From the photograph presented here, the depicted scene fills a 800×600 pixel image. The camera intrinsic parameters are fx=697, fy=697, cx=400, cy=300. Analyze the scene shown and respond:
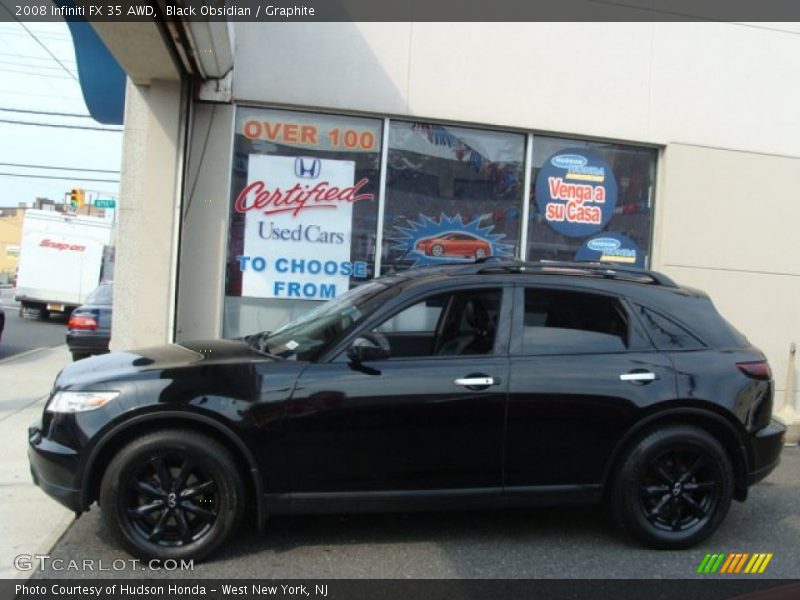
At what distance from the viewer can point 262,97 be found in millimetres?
7496

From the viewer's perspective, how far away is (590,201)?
28.2ft

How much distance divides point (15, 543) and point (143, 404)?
4.38 feet

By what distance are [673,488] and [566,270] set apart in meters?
1.54

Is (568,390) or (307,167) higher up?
(307,167)

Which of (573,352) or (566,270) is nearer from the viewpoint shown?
(573,352)

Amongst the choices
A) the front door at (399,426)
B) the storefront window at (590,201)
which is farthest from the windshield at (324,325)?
the storefront window at (590,201)

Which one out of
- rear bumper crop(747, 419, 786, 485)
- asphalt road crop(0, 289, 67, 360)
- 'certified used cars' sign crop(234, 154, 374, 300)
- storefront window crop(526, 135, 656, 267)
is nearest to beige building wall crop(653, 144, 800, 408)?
storefront window crop(526, 135, 656, 267)

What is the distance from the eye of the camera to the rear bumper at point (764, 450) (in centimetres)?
446

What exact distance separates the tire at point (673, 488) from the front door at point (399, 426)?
0.85 meters

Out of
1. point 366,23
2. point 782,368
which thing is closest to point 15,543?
point 366,23

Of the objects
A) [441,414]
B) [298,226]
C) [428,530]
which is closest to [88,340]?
[298,226]

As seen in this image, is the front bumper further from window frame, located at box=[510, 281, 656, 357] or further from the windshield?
window frame, located at box=[510, 281, 656, 357]

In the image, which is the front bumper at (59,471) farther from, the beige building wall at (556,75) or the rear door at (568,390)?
the beige building wall at (556,75)

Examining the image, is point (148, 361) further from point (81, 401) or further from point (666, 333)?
point (666, 333)
